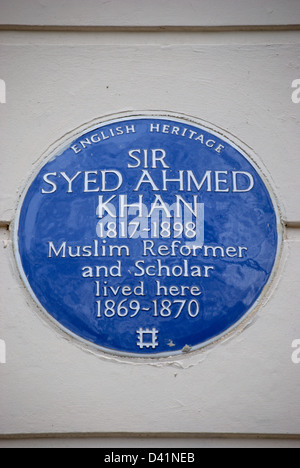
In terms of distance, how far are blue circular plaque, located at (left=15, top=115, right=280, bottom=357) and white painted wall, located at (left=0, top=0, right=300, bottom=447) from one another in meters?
0.07

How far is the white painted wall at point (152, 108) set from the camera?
2.52m

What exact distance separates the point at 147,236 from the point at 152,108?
0.60 m

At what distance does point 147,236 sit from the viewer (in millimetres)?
2645

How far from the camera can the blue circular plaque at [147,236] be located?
102 inches

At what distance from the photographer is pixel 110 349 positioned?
2562mm

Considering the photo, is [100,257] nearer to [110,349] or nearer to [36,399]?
[110,349]

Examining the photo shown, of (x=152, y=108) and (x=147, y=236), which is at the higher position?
(x=152, y=108)

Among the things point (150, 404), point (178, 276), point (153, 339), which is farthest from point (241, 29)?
point (150, 404)

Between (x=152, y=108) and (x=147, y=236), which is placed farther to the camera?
(x=152, y=108)

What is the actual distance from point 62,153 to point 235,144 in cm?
78

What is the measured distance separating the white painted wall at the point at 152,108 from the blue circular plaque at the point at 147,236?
7 cm

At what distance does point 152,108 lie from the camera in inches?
110

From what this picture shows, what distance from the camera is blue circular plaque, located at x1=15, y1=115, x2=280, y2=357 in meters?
2.58
